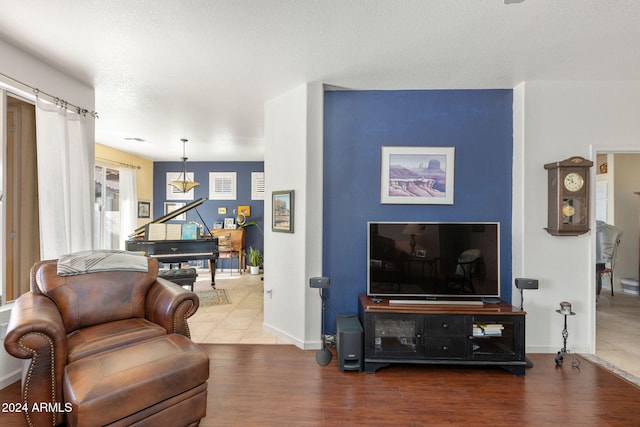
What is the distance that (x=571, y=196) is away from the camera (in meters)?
2.71

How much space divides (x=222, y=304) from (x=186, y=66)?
321 cm

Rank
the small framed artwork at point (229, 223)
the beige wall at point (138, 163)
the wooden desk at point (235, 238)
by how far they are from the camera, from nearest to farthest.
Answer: the beige wall at point (138, 163) → the wooden desk at point (235, 238) → the small framed artwork at point (229, 223)

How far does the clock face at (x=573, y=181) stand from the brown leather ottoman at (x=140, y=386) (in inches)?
132

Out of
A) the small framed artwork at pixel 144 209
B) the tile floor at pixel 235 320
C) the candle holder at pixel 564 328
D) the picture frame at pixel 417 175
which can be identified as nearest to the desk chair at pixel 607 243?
the candle holder at pixel 564 328

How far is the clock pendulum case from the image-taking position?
268 cm

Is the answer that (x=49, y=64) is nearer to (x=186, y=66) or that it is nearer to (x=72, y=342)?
(x=186, y=66)

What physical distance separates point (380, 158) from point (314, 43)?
1.27m

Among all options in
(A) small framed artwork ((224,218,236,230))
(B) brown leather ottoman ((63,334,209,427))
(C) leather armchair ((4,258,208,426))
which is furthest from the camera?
(A) small framed artwork ((224,218,236,230))

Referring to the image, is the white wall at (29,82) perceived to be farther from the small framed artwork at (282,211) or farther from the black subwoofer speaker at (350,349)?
the black subwoofer speaker at (350,349)

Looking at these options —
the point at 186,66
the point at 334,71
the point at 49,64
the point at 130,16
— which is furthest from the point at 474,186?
the point at 49,64

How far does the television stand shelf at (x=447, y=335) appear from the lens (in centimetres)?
247

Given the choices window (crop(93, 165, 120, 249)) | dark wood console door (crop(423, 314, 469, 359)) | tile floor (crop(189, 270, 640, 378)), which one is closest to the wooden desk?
tile floor (crop(189, 270, 640, 378))

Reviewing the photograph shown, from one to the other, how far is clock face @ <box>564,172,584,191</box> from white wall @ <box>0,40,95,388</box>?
4766 millimetres

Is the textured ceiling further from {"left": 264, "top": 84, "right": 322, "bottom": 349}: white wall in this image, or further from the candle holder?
the candle holder
